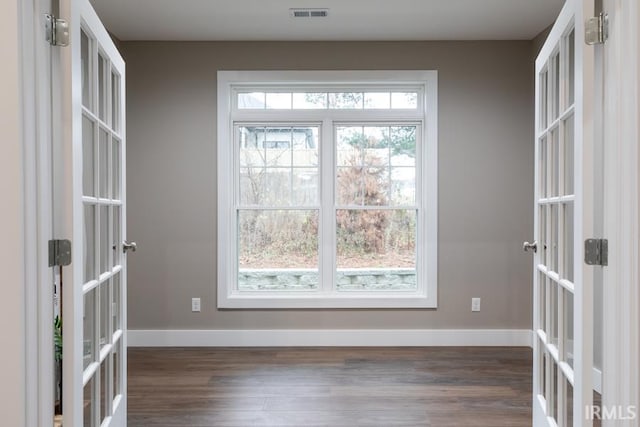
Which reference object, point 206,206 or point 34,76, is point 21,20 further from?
point 206,206

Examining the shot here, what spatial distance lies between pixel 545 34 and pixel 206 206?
3082mm

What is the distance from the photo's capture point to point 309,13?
3.58m

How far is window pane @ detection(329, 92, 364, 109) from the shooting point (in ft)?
13.9

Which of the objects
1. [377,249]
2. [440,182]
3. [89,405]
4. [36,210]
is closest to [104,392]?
[89,405]

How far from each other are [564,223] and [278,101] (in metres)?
2.81

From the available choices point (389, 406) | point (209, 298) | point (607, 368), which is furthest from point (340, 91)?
point (607, 368)

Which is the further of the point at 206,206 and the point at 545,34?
the point at 206,206

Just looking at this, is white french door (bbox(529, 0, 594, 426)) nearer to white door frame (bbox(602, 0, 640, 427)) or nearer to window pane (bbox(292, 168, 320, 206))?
white door frame (bbox(602, 0, 640, 427))

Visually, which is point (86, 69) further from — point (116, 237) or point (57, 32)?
point (116, 237)

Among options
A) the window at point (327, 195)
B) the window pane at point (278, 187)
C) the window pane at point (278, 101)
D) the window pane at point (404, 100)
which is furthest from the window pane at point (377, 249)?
the window pane at point (278, 101)

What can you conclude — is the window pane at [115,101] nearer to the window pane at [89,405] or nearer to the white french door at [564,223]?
the window pane at [89,405]

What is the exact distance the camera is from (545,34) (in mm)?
3857

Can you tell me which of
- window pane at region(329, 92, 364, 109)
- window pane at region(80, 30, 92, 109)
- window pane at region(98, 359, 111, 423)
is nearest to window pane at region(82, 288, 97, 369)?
window pane at region(98, 359, 111, 423)

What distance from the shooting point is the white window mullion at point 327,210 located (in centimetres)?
423
